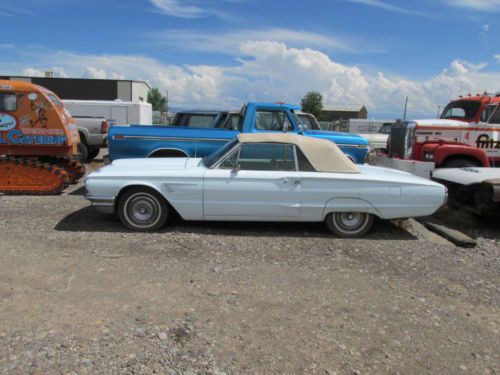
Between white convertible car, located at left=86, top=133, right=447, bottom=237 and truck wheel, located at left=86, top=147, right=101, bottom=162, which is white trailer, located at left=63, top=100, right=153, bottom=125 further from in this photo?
white convertible car, located at left=86, top=133, right=447, bottom=237

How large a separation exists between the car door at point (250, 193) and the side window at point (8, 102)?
16.7 feet

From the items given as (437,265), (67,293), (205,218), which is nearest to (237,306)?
(67,293)

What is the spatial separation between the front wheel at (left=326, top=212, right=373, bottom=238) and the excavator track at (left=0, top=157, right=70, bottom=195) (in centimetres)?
543

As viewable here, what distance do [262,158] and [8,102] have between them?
573 cm

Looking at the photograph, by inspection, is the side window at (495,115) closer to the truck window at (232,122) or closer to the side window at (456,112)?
the side window at (456,112)

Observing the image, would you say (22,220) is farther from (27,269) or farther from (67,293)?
(67,293)

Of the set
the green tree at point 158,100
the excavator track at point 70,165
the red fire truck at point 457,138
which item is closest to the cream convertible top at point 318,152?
the red fire truck at point 457,138

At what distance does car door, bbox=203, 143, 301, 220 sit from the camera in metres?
5.90

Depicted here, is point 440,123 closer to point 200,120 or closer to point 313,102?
point 200,120

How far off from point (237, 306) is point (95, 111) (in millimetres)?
17078

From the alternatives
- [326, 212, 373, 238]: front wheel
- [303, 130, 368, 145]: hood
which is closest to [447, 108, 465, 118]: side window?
[303, 130, 368, 145]: hood

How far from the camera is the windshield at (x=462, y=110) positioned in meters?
10.4

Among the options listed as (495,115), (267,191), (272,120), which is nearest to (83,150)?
(272,120)

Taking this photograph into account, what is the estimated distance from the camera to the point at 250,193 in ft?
19.4
